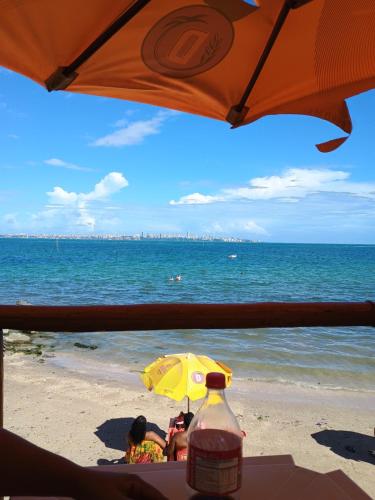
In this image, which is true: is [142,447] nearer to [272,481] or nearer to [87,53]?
[272,481]

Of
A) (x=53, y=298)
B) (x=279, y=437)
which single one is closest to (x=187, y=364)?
(x=279, y=437)

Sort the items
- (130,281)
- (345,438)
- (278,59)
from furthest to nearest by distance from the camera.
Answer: (130,281), (345,438), (278,59)

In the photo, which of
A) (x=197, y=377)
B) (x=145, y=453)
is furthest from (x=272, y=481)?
(x=197, y=377)

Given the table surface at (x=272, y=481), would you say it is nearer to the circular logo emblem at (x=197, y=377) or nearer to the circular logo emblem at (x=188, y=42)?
the circular logo emblem at (x=188, y=42)

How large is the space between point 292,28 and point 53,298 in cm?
2713

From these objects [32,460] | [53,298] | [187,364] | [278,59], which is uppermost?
[278,59]


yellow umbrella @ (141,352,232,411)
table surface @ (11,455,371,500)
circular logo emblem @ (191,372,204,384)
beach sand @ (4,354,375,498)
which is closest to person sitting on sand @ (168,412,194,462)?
yellow umbrella @ (141,352,232,411)

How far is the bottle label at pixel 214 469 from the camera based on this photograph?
0.99 m

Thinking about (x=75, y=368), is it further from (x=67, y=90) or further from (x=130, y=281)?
(x=130, y=281)

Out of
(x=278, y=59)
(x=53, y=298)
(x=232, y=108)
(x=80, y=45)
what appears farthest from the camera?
(x=53, y=298)

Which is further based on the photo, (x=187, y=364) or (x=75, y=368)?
(x=75, y=368)

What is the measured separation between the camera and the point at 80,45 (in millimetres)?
1795

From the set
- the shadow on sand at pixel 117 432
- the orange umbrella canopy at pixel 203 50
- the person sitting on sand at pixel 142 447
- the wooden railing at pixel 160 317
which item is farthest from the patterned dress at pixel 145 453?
the orange umbrella canopy at pixel 203 50

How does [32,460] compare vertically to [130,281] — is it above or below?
above
